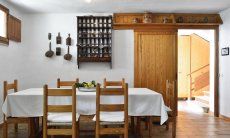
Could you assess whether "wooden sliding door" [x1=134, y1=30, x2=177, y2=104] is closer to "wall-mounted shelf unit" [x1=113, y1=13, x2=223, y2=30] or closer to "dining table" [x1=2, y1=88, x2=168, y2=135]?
"wall-mounted shelf unit" [x1=113, y1=13, x2=223, y2=30]

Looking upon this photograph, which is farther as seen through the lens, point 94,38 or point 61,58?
point 61,58

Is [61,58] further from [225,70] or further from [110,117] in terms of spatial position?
[225,70]

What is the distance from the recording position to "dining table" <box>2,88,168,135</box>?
11.5 ft

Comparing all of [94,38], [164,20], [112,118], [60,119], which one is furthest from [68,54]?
[112,118]

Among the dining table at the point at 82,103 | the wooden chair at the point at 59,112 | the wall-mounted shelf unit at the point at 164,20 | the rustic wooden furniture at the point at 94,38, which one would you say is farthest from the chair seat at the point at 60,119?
the wall-mounted shelf unit at the point at 164,20

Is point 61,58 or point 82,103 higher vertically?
point 61,58

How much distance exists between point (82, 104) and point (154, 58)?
2.88 m

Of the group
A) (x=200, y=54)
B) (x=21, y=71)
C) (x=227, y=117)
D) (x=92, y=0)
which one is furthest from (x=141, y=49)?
(x=200, y=54)

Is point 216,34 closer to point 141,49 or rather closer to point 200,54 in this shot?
point 141,49

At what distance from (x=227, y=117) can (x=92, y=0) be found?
3.73 m

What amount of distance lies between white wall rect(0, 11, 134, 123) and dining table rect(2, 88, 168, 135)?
233 cm

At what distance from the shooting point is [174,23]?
5801 mm

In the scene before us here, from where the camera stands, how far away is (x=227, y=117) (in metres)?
5.50

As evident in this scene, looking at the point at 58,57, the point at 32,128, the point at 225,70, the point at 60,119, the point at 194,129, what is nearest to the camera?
the point at 60,119
